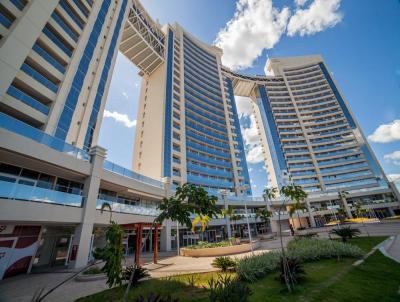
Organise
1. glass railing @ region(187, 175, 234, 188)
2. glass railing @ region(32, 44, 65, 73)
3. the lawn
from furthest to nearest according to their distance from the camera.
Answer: glass railing @ region(187, 175, 234, 188), glass railing @ region(32, 44, 65, 73), the lawn

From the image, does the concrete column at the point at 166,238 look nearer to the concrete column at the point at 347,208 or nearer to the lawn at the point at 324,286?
the lawn at the point at 324,286

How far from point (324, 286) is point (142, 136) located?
142ft

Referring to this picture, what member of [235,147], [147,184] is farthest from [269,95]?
[147,184]

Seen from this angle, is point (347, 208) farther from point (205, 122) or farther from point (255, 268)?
point (255, 268)

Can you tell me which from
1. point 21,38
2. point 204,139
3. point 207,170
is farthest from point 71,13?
point 207,170

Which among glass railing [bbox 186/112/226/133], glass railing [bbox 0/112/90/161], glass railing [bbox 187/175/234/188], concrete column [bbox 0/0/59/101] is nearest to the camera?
glass railing [bbox 0/112/90/161]

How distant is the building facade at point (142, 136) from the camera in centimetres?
1408

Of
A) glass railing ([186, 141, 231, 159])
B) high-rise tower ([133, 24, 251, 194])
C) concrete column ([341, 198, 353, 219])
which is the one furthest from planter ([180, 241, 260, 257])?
concrete column ([341, 198, 353, 219])

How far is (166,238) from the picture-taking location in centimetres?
2612

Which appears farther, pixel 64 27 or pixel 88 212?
pixel 64 27

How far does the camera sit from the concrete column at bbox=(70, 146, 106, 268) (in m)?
14.3

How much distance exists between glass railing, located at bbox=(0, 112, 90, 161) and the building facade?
0.07m

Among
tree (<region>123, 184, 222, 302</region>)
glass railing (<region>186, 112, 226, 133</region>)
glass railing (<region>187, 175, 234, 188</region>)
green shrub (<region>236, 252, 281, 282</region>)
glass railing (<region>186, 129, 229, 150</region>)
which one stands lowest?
green shrub (<region>236, 252, 281, 282</region>)

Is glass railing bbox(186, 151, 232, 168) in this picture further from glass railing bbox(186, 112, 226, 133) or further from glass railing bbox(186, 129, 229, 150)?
glass railing bbox(186, 112, 226, 133)
